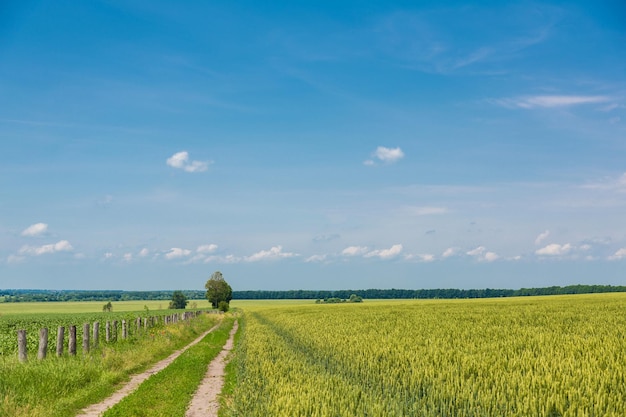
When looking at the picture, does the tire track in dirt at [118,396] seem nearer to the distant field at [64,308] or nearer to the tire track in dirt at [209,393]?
the tire track in dirt at [209,393]

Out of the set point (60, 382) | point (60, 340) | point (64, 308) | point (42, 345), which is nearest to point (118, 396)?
point (60, 382)

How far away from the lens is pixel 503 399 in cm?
738

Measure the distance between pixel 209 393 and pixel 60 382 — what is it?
4.12 meters

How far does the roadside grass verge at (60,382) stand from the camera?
41.0 ft

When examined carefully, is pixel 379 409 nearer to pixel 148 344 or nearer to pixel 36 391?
pixel 36 391

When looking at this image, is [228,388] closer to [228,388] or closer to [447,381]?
[228,388]

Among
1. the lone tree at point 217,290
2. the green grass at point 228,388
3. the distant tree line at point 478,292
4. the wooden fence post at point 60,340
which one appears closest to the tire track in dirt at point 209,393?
the green grass at point 228,388

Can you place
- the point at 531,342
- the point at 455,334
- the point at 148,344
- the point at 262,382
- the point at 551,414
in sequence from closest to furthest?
1. the point at 551,414
2. the point at 262,382
3. the point at 531,342
4. the point at 455,334
5. the point at 148,344

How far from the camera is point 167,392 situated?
1541cm

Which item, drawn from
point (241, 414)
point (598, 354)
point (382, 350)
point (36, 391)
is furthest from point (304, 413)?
point (36, 391)

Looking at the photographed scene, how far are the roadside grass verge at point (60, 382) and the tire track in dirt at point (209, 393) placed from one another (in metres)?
2.62

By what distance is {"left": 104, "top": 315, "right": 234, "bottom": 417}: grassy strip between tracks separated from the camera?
1300 cm

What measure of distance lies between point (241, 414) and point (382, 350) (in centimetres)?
458

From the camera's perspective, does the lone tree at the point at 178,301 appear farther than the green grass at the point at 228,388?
Yes
